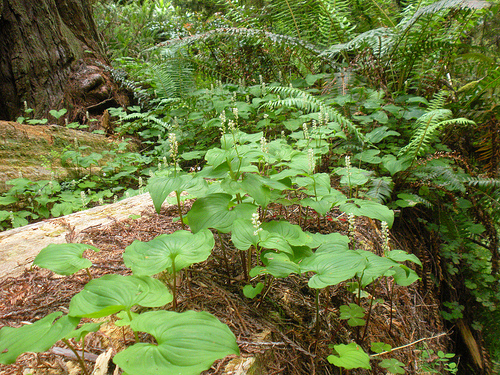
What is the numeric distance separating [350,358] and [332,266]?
359 mm

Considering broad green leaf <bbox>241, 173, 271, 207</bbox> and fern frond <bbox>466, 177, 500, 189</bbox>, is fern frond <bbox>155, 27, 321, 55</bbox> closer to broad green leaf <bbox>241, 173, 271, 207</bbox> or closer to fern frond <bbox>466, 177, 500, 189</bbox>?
fern frond <bbox>466, 177, 500, 189</bbox>

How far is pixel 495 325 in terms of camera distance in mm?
2588

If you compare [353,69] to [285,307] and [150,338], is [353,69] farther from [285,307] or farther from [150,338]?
[150,338]

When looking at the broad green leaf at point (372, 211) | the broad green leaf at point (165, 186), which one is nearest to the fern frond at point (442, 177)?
the broad green leaf at point (372, 211)

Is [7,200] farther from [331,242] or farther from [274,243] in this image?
[331,242]

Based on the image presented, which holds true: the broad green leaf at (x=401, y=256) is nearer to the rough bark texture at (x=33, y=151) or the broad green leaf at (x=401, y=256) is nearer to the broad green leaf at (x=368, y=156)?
the broad green leaf at (x=368, y=156)

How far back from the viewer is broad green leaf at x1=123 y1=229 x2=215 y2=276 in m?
1.06

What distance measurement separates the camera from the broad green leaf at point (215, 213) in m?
1.31

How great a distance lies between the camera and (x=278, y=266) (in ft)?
3.89

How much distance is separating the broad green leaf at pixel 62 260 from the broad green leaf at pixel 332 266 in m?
0.88

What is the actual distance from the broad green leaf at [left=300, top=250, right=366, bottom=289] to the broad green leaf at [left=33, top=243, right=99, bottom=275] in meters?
0.88

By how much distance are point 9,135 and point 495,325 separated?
584cm

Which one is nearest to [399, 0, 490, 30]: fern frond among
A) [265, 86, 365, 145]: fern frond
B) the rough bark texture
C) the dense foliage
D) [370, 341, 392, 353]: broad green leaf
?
the dense foliage

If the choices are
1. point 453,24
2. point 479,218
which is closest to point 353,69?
point 453,24
